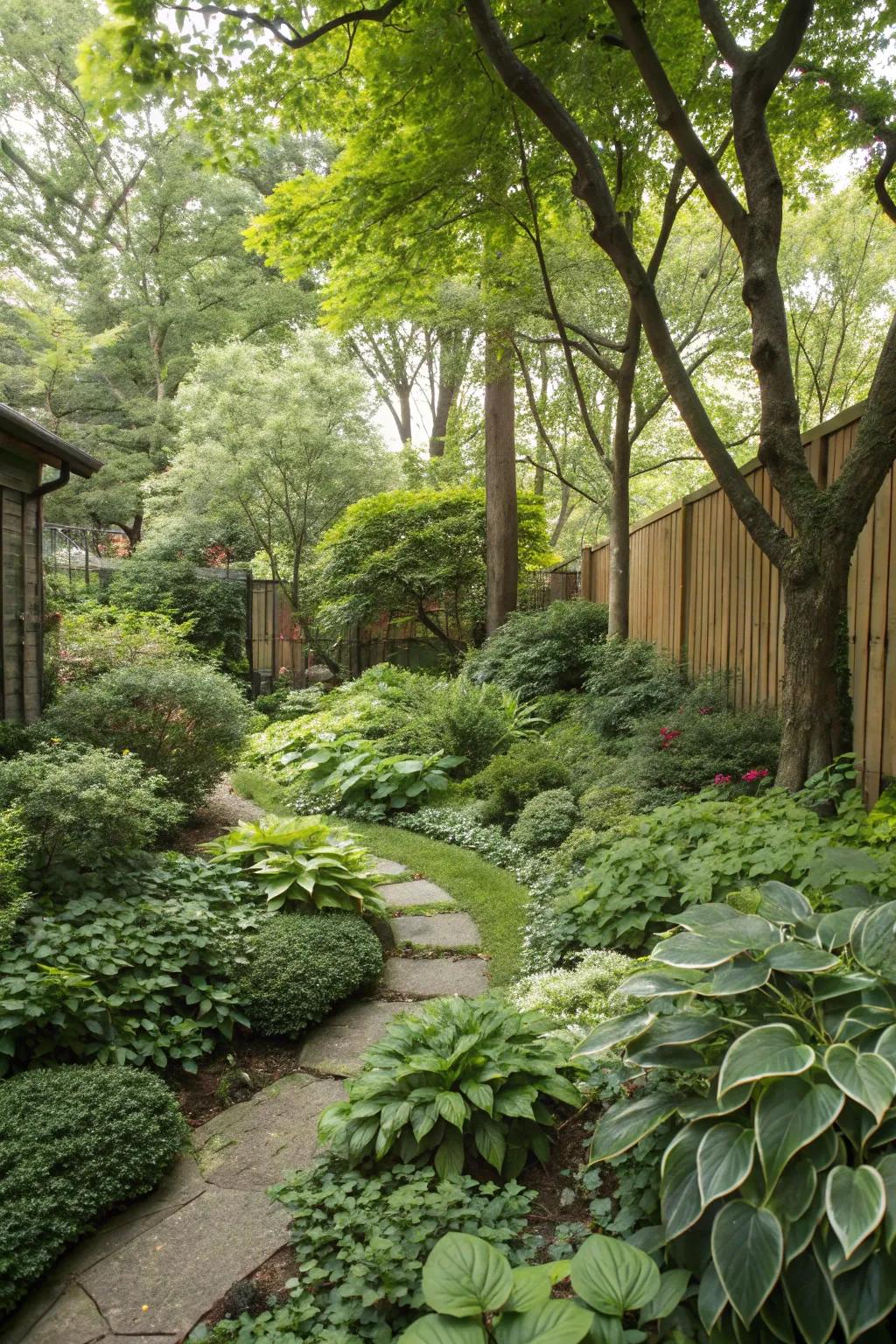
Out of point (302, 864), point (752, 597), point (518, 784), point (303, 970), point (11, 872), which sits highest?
point (752, 597)

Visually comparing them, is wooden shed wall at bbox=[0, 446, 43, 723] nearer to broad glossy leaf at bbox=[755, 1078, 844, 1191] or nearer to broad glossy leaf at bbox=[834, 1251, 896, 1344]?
broad glossy leaf at bbox=[755, 1078, 844, 1191]

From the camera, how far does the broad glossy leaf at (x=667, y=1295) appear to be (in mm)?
1581

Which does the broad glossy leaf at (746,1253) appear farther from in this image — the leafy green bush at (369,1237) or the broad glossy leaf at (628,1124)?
the leafy green bush at (369,1237)

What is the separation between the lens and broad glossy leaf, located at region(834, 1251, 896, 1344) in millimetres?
1411

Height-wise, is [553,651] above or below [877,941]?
above

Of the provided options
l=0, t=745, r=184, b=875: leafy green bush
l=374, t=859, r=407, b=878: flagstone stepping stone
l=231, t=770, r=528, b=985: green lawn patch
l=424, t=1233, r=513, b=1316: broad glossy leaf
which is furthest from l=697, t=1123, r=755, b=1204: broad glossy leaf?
l=374, t=859, r=407, b=878: flagstone stepping stone

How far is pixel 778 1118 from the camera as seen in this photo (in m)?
1.59

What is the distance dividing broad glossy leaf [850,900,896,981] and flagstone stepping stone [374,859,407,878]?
12.7 ft

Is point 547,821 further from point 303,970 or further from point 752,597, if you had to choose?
point 303,970

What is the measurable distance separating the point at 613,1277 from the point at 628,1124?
1.16ft

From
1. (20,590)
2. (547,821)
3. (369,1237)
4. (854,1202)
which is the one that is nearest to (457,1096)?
(369,1237)

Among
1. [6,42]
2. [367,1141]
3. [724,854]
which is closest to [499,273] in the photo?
[724,854]

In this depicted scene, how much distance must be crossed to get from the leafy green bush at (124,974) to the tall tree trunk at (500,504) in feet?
26.8

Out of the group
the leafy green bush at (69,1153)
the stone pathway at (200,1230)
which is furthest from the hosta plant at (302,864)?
the leafy green bush at (69,1153)
